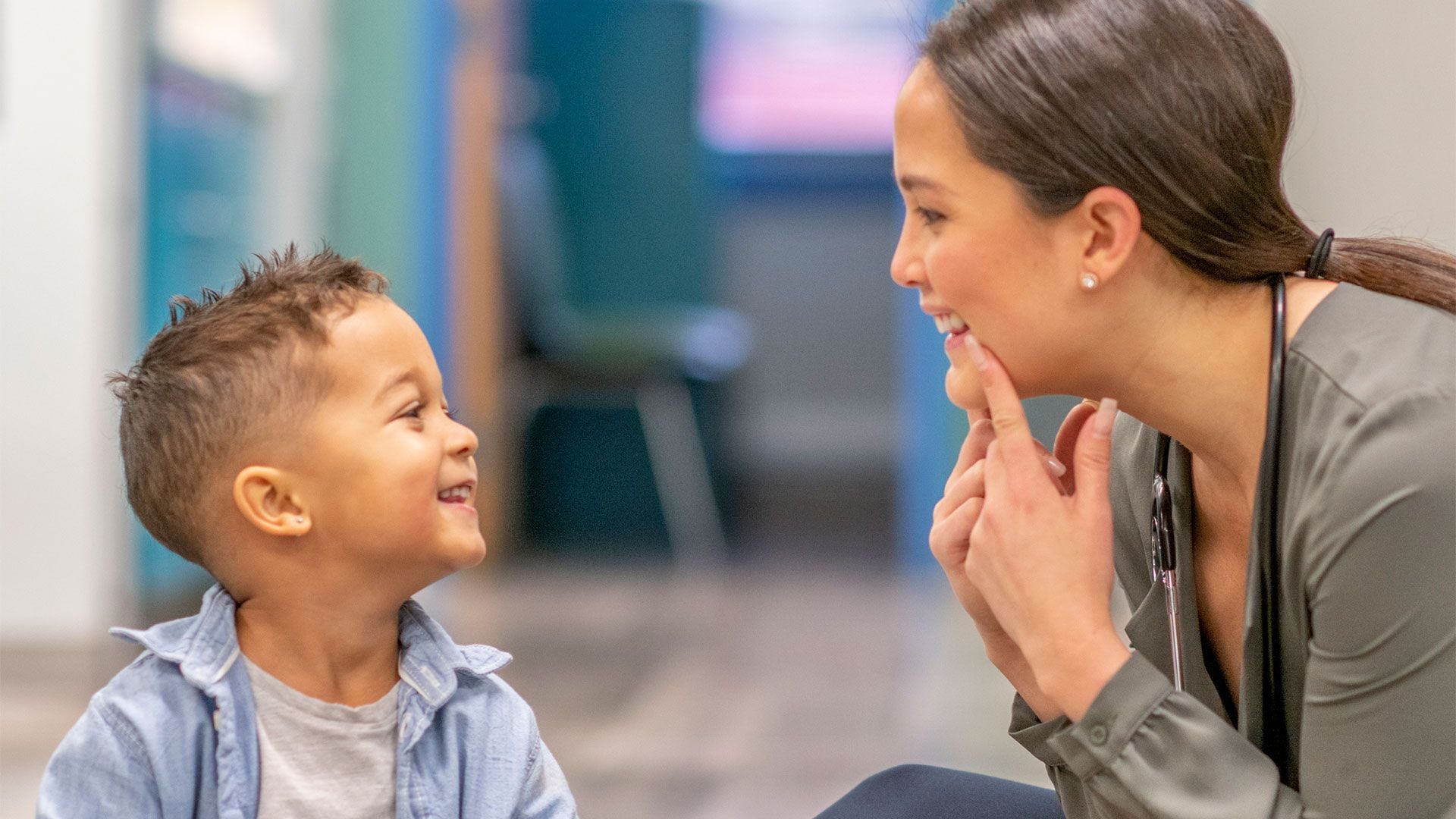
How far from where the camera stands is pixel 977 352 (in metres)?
1.12

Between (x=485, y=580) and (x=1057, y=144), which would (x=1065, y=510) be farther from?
(x=485, y=580)

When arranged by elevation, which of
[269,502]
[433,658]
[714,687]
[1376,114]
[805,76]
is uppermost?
[805,76]

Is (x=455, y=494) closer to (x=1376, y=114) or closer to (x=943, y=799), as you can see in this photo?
(x=943, y=799)

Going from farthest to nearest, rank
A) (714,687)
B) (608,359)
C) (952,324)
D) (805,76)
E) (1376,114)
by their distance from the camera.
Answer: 1. (805,76)
2. (608,359)
3. (714,687)
4. (1376,114)
5. (952,324)

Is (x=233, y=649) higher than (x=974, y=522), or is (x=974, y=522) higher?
(x=974, y=522)

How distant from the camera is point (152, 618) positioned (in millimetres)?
3676

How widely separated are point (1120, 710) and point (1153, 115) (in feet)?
1.31

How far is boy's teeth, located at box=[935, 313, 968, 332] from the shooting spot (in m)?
1.14

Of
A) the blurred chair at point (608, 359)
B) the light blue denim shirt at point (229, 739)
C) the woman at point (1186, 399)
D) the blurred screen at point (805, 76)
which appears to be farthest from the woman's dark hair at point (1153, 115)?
the blurred screen at point (805, 76)

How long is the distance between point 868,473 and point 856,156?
145 centimetres

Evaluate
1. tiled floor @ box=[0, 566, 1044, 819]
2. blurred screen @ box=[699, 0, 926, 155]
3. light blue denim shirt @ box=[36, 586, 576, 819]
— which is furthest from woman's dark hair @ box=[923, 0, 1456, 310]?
blurred screen @ box=[699, 0, 926, 155]

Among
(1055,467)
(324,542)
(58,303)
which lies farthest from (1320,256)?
(58,303)

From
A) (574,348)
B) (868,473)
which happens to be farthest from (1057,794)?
(868,473)

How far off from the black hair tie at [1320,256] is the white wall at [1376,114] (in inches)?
8.9
